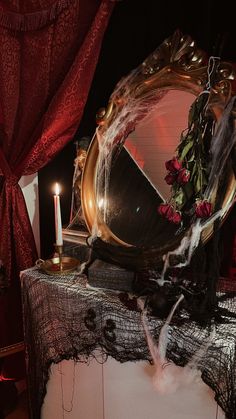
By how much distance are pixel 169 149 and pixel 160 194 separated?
143 millimetres

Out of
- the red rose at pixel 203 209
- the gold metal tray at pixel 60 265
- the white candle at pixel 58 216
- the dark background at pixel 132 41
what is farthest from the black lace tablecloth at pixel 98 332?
the dark background at pixel 132 41

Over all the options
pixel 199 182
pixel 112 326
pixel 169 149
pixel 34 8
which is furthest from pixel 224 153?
pixel 34 8

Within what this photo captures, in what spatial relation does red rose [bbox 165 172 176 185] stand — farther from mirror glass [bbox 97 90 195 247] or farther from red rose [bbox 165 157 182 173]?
mirror glass [bbox 97 90 195 247]

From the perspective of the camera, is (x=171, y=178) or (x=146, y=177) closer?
(x=171, y=178)

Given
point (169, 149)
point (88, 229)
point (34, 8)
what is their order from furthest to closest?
1. point (34, 8)
2. point (88, 229)
3. point (169, 149)

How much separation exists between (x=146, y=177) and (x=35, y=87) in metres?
0.63

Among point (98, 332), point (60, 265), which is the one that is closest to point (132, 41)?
point (60, 265)

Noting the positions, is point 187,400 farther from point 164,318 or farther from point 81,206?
point 81,206

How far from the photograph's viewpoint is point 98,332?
3.72ft

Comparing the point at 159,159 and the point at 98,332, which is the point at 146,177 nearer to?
the point at 159,159

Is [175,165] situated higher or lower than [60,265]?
higher

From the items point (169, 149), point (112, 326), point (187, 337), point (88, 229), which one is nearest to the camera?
point (187, 337)

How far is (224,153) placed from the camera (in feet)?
3.37

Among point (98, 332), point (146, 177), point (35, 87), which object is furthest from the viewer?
point (35, 87)
